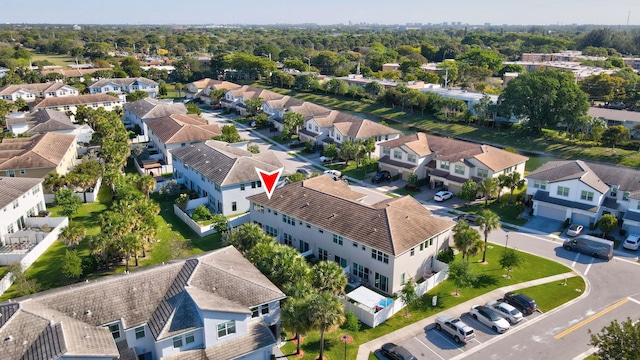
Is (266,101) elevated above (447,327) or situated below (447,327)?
above

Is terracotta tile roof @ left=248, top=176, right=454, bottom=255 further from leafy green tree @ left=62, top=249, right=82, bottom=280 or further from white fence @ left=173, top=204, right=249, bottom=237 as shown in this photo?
leafy green tree @ left=62, top=249, right=82, bottom=280

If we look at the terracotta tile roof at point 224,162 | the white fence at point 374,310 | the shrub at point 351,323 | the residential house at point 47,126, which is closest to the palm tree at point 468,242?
the white fence at point 374,310

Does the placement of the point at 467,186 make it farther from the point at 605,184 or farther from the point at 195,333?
the point at 195,333

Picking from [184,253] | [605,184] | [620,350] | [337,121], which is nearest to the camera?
[620,350]

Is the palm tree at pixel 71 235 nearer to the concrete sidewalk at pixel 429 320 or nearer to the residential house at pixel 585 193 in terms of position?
the concrete sidewalk at pixel 429 320

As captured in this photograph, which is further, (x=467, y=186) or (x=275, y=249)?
(x=467, y=186)

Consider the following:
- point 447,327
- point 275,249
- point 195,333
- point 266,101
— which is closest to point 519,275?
point 447,327

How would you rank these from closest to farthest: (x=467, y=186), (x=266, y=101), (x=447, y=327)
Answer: (x=447, y=327) → (x=467, y=186) → (x=266, y=101)
